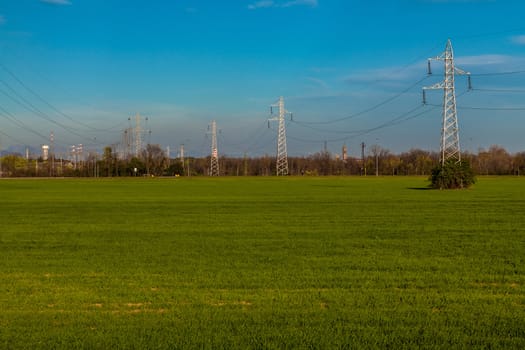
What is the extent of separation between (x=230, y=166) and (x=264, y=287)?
189 m

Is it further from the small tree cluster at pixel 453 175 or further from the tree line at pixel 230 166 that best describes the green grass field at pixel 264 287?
the tree line at pixel 230 166

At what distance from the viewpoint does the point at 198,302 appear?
9.37m

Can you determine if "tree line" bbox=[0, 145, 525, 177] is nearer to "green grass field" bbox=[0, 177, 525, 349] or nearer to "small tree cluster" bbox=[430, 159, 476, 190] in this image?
"small tree cluster" bbox=[430, 159, 476, 190]

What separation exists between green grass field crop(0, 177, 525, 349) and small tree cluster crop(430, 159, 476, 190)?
3729 centimetres

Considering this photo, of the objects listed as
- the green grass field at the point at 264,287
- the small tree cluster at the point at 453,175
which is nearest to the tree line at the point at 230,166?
the small tree cluster at the point at 453,175

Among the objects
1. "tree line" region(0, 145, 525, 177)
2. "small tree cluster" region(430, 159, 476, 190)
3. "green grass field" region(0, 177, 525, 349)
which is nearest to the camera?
"green grass field" region(0, 177, 525, 349)

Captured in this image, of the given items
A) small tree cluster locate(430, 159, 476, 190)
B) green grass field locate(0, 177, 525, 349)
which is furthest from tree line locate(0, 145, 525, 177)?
green grass field locate(0, 177, 525, 349)

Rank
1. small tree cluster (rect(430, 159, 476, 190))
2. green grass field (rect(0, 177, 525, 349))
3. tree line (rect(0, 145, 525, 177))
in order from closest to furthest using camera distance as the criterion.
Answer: green grass field (rect(0, 177, 525, 349)) < small tree cluster (rect(430, 159, 476, 190)) < tree line (rect(0, 145, 525, 177))

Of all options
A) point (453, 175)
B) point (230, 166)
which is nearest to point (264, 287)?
point (453, 175)

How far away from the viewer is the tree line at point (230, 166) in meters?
152

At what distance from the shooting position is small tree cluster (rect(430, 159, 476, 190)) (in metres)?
56.8

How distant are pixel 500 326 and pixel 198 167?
612ft

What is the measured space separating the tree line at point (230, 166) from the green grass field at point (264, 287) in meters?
121

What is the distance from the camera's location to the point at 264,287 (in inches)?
413
